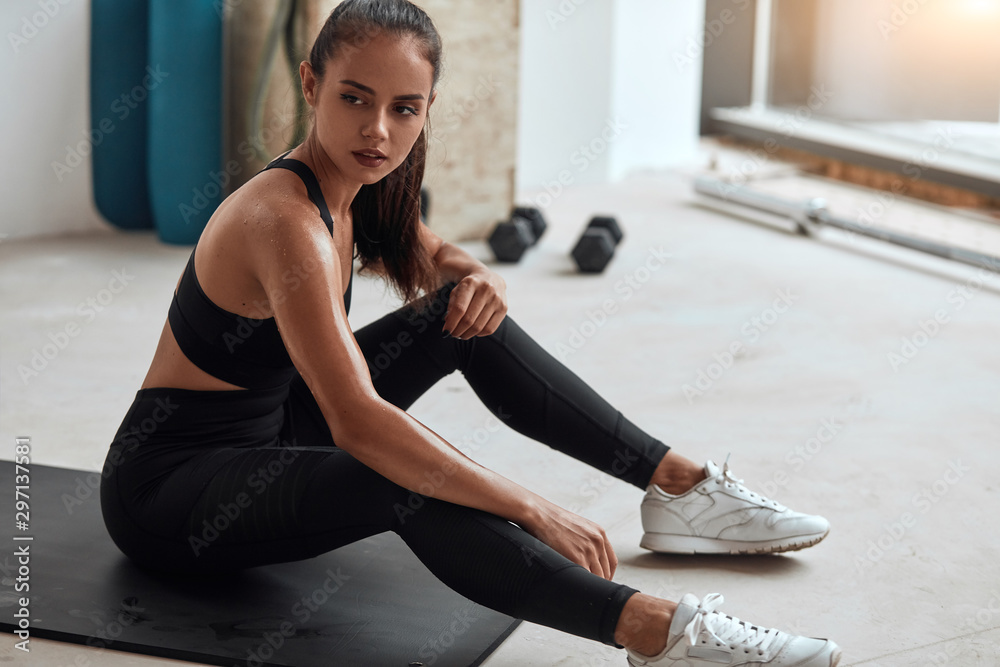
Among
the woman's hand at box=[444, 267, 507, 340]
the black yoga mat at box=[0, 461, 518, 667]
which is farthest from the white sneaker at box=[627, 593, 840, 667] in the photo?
the woman's hand at box=[444, 267, 507, 340]

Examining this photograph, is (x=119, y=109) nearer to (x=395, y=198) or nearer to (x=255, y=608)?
(x=395, y=198)

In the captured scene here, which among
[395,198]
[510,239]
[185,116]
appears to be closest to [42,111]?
[185,116]

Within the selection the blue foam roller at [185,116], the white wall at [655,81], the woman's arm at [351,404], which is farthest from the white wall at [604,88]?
the woman's arm at [351,404]

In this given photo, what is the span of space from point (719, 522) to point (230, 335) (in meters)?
0.81

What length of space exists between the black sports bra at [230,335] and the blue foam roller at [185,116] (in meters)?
2.34

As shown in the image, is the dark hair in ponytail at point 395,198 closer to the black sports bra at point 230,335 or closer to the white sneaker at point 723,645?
the black sports bra at point 230,335

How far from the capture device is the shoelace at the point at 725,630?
50.7 inches

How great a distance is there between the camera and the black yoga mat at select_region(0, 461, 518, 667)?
4.64ft

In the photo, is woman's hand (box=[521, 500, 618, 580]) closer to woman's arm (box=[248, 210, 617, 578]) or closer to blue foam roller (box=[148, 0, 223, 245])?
woman's arm (box=[248, 210, 617, 578])

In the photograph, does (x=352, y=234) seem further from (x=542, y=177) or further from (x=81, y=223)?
(x=542, y=177)

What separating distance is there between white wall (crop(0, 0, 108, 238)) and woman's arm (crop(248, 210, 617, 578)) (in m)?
2.79

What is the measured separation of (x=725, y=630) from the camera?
4.33 feet

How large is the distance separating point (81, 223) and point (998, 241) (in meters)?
Answer: 3.33

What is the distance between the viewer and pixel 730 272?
3715 millimetres
